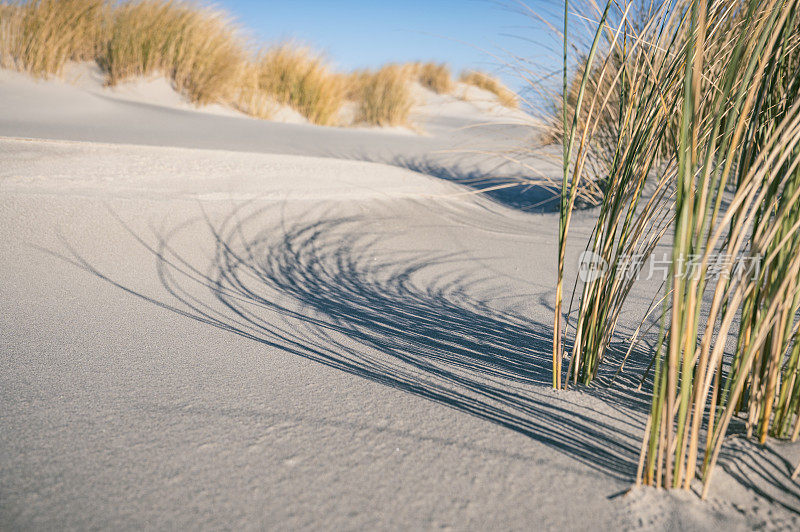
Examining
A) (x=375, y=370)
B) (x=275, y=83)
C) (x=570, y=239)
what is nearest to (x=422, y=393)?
(x=375, y=370)

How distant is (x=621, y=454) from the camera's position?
70cm

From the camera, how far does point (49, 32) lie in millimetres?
4535

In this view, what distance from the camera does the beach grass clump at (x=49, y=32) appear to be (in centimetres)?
435

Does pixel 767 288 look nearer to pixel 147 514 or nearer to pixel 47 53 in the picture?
pixel 147 514

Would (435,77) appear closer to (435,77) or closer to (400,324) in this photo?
(435,77)

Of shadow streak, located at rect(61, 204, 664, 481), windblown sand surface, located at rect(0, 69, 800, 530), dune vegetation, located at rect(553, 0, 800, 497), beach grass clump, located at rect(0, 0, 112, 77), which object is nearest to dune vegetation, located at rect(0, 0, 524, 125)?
beach grass clump, located at rect(0, 0, 112, 77)

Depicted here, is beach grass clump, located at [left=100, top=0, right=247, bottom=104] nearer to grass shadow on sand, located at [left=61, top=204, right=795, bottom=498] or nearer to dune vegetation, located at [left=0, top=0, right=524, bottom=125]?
dune vegetation, located at [left=0, top=0, right=524, bottom=125]

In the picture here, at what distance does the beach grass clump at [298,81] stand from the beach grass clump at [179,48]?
0.62 m

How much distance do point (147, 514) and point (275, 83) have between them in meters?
6.55

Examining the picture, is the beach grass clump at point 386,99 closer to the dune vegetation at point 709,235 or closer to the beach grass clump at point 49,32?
the beach grass clump at point 49,32

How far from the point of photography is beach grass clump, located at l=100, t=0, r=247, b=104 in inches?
201

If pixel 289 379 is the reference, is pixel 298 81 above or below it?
above

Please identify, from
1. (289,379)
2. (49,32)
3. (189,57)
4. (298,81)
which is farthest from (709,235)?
(298,81)

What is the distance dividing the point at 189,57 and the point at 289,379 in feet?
17.7
